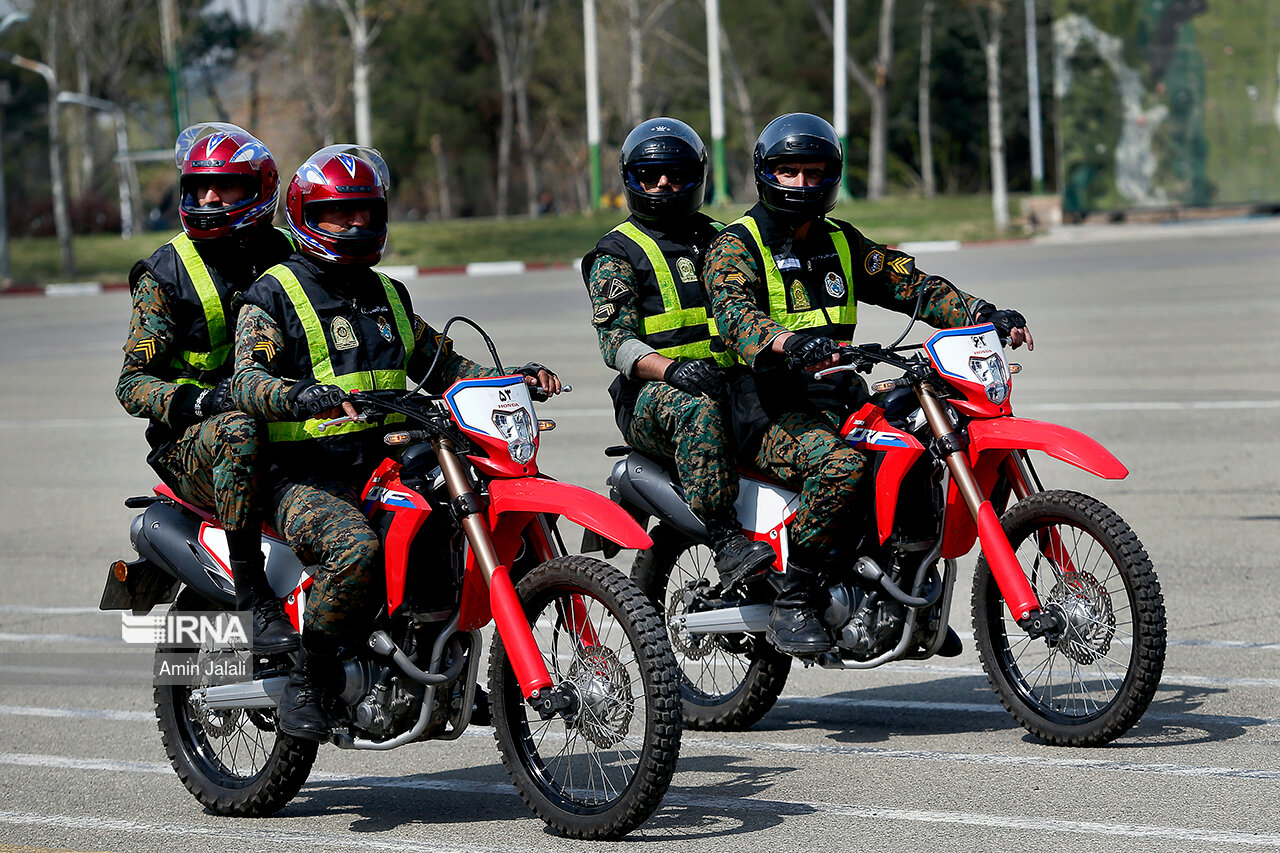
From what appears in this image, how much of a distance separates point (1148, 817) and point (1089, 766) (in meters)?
0.56

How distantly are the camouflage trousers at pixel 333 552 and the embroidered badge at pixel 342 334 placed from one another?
447 millimetres

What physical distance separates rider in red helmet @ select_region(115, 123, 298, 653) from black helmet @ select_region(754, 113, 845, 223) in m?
1.71

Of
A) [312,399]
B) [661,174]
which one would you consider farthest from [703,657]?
[312,399]

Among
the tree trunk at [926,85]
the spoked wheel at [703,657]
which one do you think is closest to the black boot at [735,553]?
the spoked wheel at [703,657]

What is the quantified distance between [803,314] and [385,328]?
1.62 metres

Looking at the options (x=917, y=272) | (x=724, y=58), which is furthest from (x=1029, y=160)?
(x=917, y=272)

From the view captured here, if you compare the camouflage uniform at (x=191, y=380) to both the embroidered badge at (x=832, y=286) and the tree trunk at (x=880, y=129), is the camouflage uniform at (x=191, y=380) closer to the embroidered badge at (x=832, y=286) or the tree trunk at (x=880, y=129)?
the embroidered badge at (x=832, y=286)

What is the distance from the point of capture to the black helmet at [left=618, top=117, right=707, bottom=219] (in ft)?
21.0

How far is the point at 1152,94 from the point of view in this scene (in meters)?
41.2

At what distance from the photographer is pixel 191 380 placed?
5.66 m

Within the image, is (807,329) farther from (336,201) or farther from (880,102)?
(880,102)

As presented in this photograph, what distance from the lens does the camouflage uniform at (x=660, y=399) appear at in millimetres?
6105

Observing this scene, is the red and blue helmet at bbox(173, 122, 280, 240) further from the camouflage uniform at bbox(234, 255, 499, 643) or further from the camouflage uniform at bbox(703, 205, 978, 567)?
the camouflage uniform at bbox(703, 205, 978, 567)

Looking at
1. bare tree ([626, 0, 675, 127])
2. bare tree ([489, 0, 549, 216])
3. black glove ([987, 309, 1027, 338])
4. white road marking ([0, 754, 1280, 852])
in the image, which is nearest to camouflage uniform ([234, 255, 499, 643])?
white road marking ([0, 754, 1280, 852])
